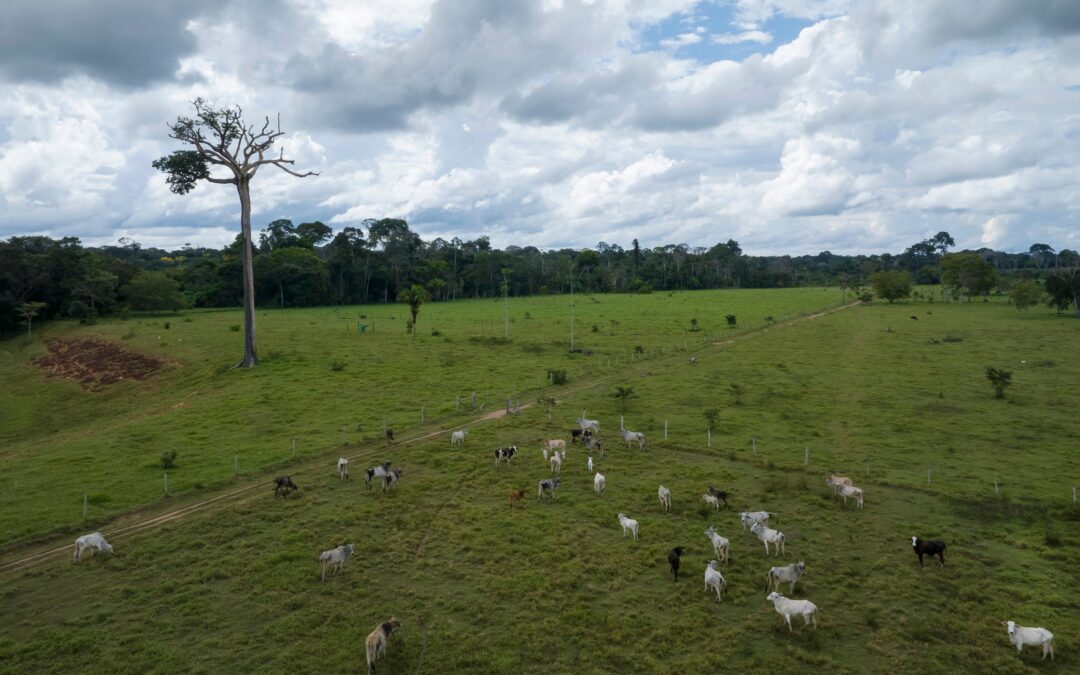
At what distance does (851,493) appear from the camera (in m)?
21.5

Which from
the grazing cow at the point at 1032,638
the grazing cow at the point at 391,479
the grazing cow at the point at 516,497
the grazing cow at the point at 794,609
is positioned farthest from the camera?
the grazing cow at the point at 391,479

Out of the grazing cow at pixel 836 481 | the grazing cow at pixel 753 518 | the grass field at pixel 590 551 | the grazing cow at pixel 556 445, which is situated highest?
the grazing cow at pixel 556 445

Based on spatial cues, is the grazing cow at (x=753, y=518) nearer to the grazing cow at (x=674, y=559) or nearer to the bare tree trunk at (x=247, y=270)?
the grazing cow at (x=674, y=559)

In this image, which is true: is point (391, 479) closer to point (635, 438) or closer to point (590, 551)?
point (590, 551)

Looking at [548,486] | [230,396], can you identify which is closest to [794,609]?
[548,486]

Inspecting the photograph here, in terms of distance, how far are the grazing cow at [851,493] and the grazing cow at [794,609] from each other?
27.8 ft

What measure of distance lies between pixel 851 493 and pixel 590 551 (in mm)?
10247

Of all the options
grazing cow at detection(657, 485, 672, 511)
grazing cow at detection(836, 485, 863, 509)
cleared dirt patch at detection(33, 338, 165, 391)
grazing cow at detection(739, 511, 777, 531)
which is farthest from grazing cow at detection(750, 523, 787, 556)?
cleared dirt patch at detection(33, 338, 165, 391)

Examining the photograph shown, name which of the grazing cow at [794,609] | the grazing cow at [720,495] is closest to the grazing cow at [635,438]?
the grazing cow at [720,495]

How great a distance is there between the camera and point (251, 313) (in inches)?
1833

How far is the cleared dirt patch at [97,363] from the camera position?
4644 centimetres

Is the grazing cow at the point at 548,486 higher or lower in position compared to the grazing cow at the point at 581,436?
lower

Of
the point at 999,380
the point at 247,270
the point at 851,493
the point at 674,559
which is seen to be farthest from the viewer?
the point at 247,270

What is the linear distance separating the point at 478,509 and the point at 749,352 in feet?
134
